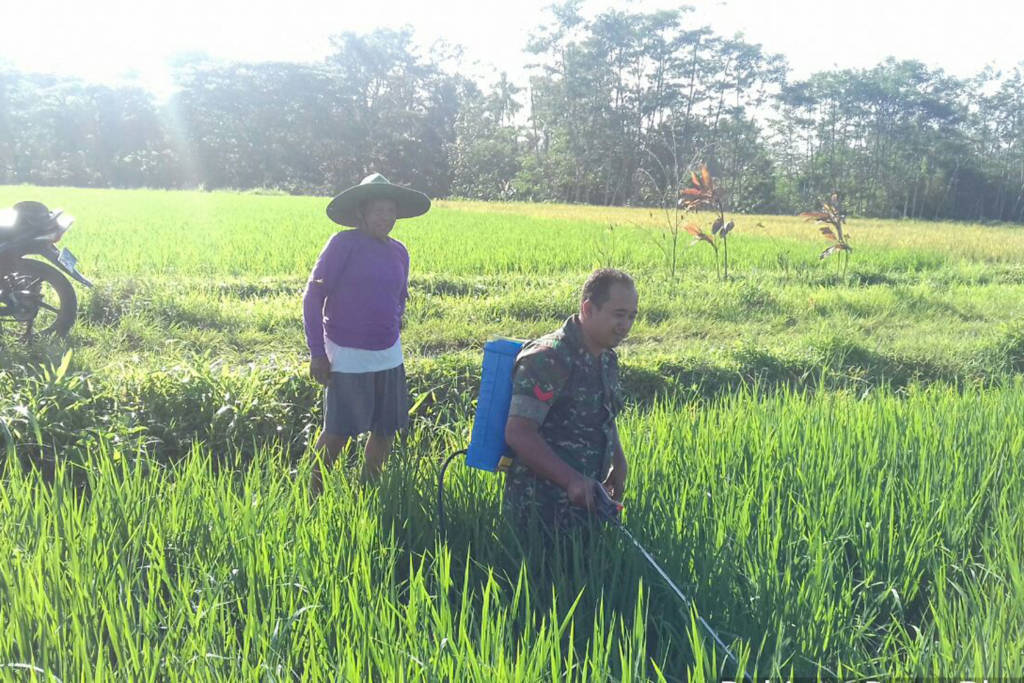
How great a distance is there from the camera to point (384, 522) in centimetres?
248

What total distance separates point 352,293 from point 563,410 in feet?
3.41

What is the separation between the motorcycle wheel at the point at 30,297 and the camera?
16.9 ft

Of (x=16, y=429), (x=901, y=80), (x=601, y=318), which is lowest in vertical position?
(x=16, y=429)

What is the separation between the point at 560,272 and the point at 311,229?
5.06 meters

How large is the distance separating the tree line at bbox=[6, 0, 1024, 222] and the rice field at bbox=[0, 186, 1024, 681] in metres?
28.8

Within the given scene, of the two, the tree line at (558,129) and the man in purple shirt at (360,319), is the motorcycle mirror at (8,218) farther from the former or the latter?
the tree line at (558,129)

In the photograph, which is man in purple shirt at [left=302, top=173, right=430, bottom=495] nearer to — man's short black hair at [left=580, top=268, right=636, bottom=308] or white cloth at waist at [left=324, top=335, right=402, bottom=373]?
white cloth at waist at [left=324, top=335, right=402, bottom=373]

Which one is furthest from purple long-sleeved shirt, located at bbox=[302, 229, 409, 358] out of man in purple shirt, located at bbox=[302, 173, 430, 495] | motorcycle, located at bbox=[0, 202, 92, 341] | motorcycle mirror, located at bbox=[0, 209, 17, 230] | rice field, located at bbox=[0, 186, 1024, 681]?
motorcycle mirror, located at bbox=[0, 209, 17, 230]

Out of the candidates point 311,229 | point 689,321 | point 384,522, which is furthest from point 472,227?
point 384,522

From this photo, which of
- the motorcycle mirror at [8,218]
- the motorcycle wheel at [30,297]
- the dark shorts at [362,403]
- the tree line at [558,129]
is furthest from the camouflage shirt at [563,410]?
the tree line at [558,129]

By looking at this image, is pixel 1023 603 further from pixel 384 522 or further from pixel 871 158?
pixel 871 158

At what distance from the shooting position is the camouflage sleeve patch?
2199mm

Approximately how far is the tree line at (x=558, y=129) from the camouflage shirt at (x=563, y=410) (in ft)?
104

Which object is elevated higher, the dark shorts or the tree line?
the tree line
